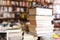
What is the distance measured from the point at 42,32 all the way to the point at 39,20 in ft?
0.32

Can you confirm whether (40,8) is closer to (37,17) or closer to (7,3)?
(37,17)

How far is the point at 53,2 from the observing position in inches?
148

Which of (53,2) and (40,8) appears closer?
(40,8)

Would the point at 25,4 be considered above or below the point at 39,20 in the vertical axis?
above

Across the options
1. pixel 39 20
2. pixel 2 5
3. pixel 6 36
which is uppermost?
pixel 2 5

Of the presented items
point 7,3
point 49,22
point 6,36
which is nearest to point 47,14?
point 49,22

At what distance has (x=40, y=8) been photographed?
3.26ft

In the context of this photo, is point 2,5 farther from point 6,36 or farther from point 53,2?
point 6,36

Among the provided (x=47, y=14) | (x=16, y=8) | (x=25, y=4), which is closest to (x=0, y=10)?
(x=16, y=8)

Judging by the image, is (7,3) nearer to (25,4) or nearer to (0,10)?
(0,10)

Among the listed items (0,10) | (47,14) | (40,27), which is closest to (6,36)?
(40,27)

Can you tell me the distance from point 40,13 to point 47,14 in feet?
0.23

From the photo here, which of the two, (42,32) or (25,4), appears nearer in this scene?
(42,32)

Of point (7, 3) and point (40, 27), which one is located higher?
point (7, 3)
